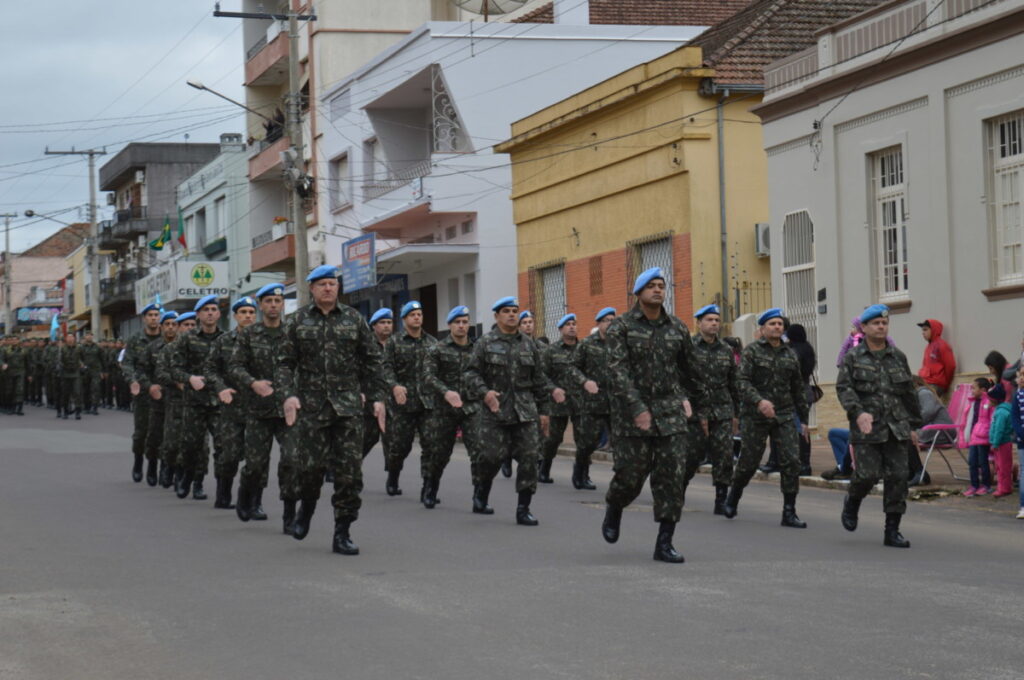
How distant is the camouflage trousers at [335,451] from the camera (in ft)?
36.0

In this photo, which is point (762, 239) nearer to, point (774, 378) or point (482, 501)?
point (774, 378)

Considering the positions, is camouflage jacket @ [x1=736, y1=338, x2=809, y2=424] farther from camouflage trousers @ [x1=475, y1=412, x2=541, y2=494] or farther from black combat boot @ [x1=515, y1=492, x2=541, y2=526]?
black combat boot @ [x1=515, y1=492, x2=541, y2=526]

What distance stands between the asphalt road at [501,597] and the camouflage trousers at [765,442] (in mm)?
416

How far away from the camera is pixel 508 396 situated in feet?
44.6

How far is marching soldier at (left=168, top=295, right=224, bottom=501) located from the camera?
15.0 meters

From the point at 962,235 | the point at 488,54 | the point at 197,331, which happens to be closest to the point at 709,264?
the point at 962,235

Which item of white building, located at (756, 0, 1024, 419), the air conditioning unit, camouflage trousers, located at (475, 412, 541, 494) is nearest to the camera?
camouflage trousers, located at (475, 412, 541, 494)

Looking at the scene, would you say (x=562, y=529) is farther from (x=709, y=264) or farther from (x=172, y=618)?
(x=709, y=264)

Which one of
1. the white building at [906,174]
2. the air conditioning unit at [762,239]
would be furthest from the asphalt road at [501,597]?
the air conditioning unit at [762,239]

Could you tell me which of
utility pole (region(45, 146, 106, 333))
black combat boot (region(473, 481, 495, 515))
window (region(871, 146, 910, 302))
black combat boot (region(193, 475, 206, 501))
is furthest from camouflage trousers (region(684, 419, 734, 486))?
utility pole (region(45, 146, 106, 333))

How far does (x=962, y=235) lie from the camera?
2009cm

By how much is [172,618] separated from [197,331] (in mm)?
7085

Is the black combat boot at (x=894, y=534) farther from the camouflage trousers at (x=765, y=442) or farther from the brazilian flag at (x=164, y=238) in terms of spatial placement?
the brazilian flag at (x=164, y=238)

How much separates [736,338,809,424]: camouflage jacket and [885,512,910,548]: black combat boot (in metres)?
1.87
